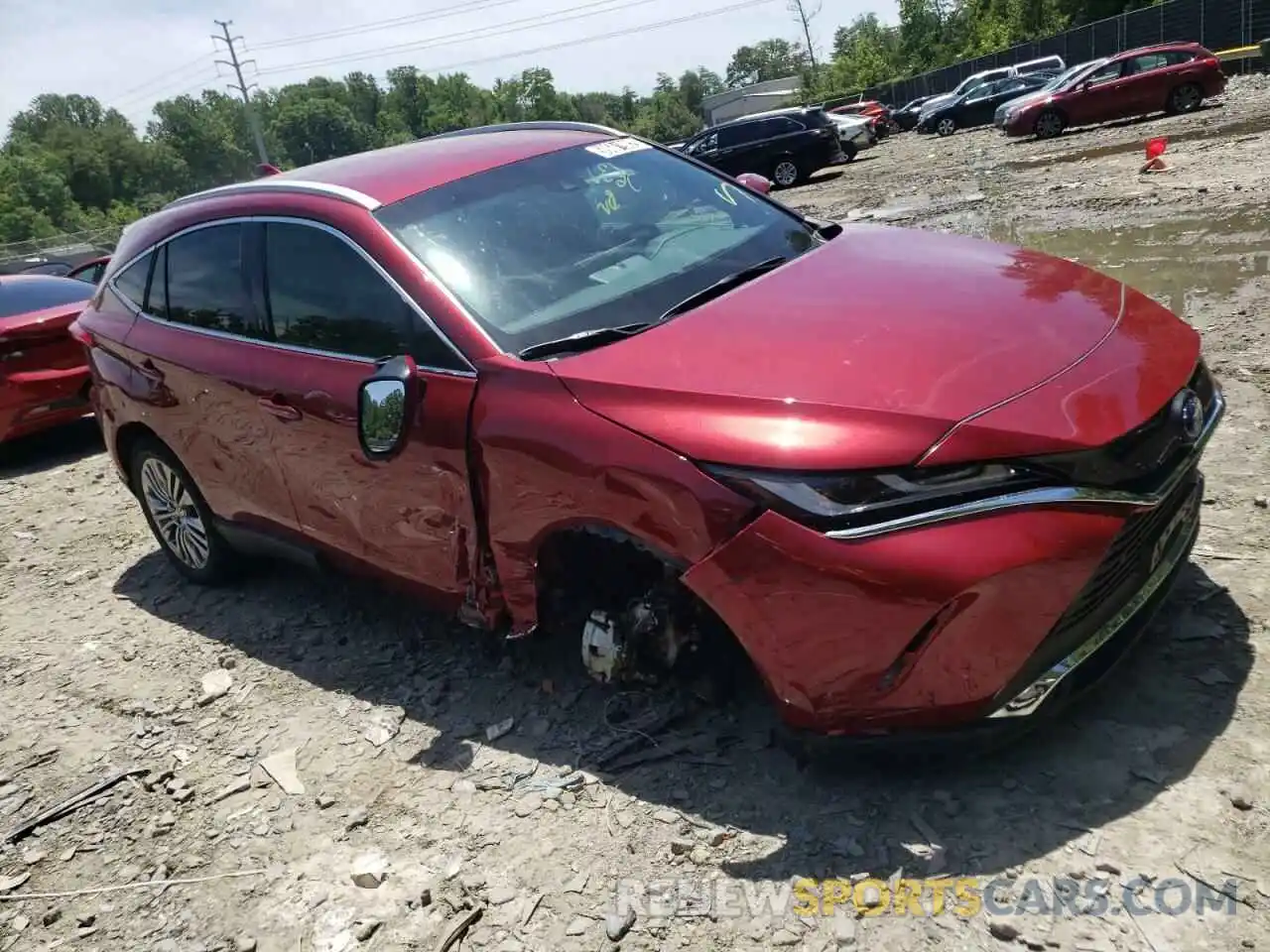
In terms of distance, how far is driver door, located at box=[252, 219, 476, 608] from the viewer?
318 centimetres

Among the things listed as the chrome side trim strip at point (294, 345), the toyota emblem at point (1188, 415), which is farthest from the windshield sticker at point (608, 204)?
the toyota emblem at point (1188, 415)

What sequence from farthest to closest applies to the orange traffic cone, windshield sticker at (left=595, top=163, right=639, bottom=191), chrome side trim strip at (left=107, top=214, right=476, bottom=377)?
the orange traffic cone, windshield sticker at (left=595, top=163, right=639, bottom=191), chrome side trim strip at (left=107, top=214, right=476, bottom=377)

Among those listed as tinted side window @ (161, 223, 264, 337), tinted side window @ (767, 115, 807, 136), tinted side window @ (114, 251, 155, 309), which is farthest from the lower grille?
tinted side window @ (767, 115, 807, 136)

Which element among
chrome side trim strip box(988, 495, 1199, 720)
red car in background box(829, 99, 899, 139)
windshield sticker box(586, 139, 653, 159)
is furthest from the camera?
red car in background box(829, 99, 899, 139)

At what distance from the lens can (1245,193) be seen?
398 inches

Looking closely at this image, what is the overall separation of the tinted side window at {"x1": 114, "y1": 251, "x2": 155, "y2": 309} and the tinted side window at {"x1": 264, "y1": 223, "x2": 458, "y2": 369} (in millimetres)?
1105

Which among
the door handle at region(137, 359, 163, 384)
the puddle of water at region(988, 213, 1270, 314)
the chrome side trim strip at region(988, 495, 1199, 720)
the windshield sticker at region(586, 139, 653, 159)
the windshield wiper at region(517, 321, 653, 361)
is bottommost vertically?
the puddle of water at region(988, 213, 1270, 314)

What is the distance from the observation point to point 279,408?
12.3ft

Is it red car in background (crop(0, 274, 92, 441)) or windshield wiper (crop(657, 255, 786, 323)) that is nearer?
windshield wiper (crop(657, 255, 786, 323))

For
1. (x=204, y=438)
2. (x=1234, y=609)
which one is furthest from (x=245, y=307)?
(x=1234, y=609)

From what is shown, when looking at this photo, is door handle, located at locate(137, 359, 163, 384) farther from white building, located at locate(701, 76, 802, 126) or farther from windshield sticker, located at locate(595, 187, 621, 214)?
white building, located at locate(701, 76, 802, 126)

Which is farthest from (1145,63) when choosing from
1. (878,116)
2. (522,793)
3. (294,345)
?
(522,793)

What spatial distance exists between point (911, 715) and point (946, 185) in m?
14.8

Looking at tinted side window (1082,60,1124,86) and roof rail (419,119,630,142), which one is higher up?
roof rail (419,119,630,142)
